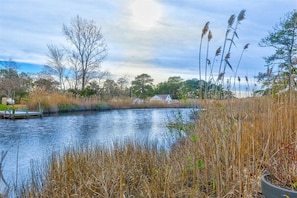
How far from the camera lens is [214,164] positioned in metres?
1.94

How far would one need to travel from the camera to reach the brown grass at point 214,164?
1882 millimetres

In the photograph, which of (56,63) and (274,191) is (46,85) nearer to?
(56,63)

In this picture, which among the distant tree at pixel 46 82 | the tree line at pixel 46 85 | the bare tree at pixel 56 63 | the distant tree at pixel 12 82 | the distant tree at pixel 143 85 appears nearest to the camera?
the distant tree at pixel 12 82

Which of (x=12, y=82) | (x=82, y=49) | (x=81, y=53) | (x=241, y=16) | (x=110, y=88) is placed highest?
(x=82, y=49)

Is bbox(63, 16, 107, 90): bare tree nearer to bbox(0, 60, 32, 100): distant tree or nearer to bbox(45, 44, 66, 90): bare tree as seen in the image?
bbox(45, 44, 66, 90): bare tree

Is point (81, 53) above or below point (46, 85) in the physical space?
above

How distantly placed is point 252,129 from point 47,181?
2.47 m

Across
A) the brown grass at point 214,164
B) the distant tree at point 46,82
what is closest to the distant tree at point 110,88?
the distant tree at point 46,82

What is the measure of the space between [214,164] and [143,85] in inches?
1222

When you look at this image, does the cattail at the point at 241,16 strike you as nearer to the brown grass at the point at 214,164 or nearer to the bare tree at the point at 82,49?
the brown grass at the point at 214,164

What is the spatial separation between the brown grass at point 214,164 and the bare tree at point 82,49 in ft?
73.5

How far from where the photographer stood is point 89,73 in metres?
24.9

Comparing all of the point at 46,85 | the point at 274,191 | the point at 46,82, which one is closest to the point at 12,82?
the point at 46,85

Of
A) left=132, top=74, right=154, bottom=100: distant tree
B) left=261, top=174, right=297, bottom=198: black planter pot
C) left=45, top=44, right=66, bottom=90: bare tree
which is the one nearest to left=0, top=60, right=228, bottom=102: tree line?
left=45, top=44, right=66, bottom=90: bare tree
